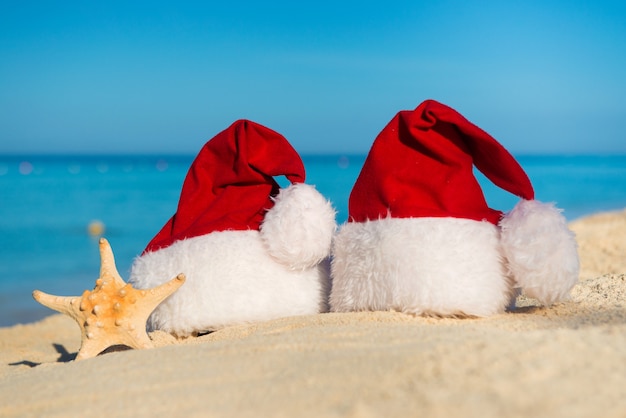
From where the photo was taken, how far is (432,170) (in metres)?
3.11

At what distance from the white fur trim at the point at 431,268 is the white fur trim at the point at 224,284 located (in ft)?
1.31

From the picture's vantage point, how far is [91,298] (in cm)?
299

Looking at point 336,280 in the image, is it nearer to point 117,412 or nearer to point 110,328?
point 110,328

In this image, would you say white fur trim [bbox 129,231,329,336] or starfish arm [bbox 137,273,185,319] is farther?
white fur trim [bbox 129,231,329,336]

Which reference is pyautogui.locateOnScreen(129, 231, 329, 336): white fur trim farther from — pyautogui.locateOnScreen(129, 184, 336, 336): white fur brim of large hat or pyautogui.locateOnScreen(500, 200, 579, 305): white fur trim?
pyautogui.locateOnScreen(500, 200, 579, 305): white fur trim

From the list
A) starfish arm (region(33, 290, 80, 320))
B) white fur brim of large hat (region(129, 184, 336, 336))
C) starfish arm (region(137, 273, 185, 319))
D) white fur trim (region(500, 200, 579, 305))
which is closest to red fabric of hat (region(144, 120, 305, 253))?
white fur brim of large hat (region(129, 184, 336, 336))

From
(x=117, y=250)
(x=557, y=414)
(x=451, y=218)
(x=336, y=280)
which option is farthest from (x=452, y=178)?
(x=117, y=250)

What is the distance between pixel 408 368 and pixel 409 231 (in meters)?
1.02

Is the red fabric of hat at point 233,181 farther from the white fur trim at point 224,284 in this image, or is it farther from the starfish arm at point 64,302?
the starfish arm at point 64,302

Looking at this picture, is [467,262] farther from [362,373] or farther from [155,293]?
[155,293]

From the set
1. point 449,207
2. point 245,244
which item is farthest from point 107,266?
point 449,207

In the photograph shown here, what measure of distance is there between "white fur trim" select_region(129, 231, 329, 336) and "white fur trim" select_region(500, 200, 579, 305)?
1025 millimetres

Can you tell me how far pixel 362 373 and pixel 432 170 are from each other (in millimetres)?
1352

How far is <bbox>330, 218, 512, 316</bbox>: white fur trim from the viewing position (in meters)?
2.87
